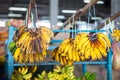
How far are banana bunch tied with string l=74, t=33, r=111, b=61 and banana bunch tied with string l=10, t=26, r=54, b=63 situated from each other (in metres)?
0.27

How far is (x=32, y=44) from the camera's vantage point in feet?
8.30

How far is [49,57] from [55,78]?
52 cm

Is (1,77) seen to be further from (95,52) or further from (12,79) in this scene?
(95,52)

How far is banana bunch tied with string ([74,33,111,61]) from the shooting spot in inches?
100

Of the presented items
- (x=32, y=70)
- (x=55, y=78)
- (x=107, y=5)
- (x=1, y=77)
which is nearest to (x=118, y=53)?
(x=55, y=78)

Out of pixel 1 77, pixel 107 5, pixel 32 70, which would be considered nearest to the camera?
pixel 32 70

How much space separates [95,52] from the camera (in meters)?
2.54

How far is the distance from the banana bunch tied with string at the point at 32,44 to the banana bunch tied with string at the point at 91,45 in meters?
0.27

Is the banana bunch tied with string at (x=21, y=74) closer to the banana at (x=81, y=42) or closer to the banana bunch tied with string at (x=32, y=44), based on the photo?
the banana bunch tied with string at (x=32, y=44)

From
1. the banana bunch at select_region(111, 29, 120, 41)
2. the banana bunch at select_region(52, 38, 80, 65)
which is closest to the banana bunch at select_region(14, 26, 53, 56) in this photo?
the banana bunch at select_region(52, 38, 80, 65)

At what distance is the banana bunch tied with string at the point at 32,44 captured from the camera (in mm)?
2533

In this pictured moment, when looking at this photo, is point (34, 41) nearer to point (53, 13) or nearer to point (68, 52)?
point (68, 52)

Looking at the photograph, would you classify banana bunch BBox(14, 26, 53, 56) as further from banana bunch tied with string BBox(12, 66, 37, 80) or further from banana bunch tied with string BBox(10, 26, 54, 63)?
banana bunch tied with string BBox(12, 66, 37, 80)

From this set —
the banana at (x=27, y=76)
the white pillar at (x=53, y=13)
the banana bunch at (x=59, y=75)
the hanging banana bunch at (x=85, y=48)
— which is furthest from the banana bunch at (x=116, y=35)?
the white pillar at (x=53, y=13)
